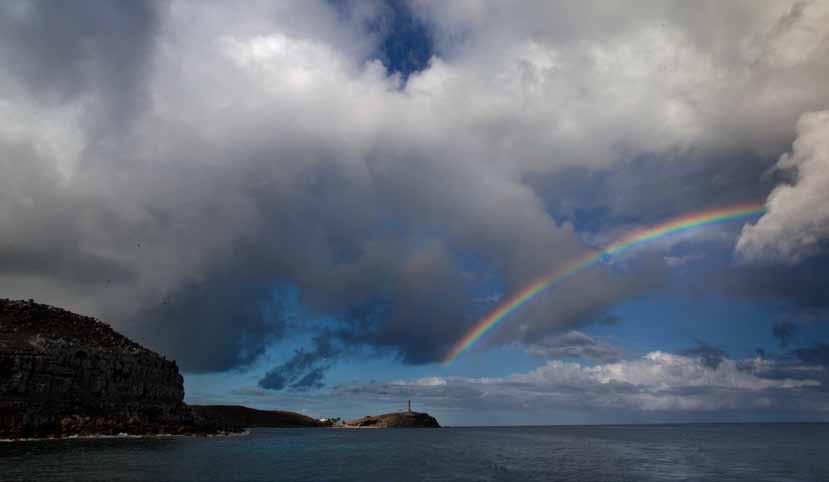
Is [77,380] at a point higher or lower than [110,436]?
higher

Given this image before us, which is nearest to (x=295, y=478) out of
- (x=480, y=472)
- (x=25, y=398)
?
(x=480, y=472)

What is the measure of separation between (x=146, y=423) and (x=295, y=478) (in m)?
112

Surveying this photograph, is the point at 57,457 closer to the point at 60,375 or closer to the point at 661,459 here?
the point at 60,375

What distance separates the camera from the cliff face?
443 ft

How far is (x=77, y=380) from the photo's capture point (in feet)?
492

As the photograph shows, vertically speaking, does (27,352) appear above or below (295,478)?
above

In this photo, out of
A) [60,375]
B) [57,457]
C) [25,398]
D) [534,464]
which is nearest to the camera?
[57,457]

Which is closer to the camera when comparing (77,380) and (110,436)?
(110,436)

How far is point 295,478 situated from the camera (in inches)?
2881

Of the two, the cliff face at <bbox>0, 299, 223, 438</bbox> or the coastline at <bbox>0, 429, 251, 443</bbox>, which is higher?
the cliff face at <bbox>0, 299, 223, 438</bbox>

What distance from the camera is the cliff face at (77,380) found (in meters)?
135

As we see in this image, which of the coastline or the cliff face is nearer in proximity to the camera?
the coastline

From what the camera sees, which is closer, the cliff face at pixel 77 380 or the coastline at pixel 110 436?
the coastline at pixel 110 436

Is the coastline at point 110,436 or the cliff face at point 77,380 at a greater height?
the cliff face at point 77,380
